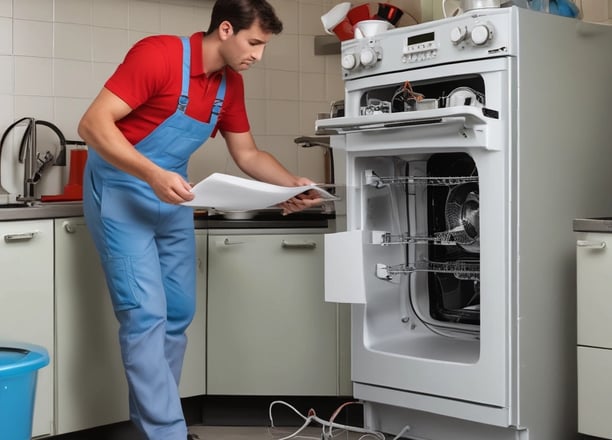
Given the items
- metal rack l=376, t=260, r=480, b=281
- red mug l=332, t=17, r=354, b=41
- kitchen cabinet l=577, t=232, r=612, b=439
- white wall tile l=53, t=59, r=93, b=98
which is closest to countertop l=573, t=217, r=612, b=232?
kitchen cabinet l=577, t=232, r=612, b=439

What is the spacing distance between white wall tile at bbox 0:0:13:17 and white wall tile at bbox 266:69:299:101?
1.12 metres

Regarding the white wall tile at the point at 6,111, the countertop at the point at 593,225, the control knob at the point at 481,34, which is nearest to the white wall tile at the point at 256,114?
the white wall tile at the point at 6,111

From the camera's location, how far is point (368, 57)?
2.98 m

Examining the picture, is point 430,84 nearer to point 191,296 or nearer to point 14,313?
point 191,296

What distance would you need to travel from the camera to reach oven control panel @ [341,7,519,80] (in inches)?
106

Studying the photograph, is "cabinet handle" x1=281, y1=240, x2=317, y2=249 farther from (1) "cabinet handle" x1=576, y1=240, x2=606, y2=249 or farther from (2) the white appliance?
(1) "cabinet handle" x1=576, y1=240, x2=606, y2=249

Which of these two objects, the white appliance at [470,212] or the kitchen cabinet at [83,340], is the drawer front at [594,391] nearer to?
the white appliance at [470,212]

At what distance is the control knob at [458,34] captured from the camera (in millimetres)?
2738

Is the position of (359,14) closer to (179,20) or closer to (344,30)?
(344,30)

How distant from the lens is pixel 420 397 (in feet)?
9.69

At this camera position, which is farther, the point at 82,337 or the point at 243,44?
the point at 82,337

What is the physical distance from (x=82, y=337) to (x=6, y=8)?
1.28 m

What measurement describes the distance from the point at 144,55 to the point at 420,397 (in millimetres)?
1311

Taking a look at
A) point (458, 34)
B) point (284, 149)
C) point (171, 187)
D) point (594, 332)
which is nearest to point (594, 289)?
point (594, 332)
